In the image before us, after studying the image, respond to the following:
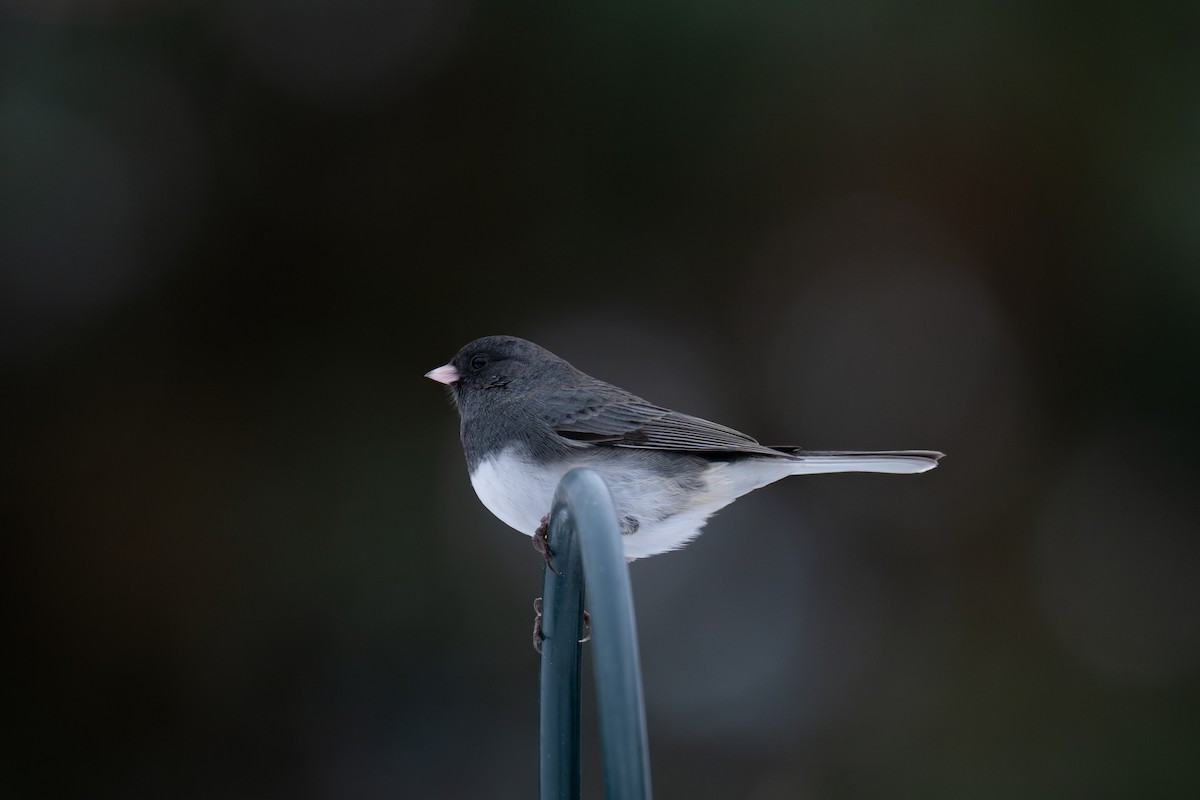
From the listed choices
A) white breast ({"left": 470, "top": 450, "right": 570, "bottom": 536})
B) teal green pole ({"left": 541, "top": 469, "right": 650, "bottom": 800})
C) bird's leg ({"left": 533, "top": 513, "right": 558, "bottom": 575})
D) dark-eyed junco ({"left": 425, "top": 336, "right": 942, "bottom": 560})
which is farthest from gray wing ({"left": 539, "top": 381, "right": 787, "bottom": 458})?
teal green pole ({"left": 541, "top": 469, "right": 650, "bottom": 800})

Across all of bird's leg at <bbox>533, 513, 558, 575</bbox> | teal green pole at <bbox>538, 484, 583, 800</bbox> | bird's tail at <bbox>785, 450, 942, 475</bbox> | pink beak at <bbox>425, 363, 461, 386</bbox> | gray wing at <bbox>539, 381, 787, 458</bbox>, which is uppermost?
pink beak at <bbox>425, 363, 461, 386</bbox>

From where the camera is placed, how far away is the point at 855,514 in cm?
263

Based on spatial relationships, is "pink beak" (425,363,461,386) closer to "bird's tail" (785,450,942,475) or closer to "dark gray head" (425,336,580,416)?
"dark gray head" (425,336,580,416)

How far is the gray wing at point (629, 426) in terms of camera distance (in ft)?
5.86

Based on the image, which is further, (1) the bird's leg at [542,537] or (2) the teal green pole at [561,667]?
(1) the bird's leg at [542,537]

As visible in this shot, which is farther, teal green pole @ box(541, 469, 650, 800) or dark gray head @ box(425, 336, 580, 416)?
dark gray head @ box(425, 336, 580, 416)

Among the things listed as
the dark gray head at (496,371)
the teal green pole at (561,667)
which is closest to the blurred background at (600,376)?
the dark gray head at (496,371)

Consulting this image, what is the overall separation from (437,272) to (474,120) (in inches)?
15.6

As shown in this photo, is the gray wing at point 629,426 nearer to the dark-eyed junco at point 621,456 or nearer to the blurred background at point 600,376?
the dark-eyed junco at point 621,456

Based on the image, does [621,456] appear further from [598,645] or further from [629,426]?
[598,645]

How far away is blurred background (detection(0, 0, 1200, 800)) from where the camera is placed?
8.09ft

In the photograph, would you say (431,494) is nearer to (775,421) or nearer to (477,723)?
(477,723)

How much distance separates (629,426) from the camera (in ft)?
6.01

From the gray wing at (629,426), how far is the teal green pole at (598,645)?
50 centimetres
